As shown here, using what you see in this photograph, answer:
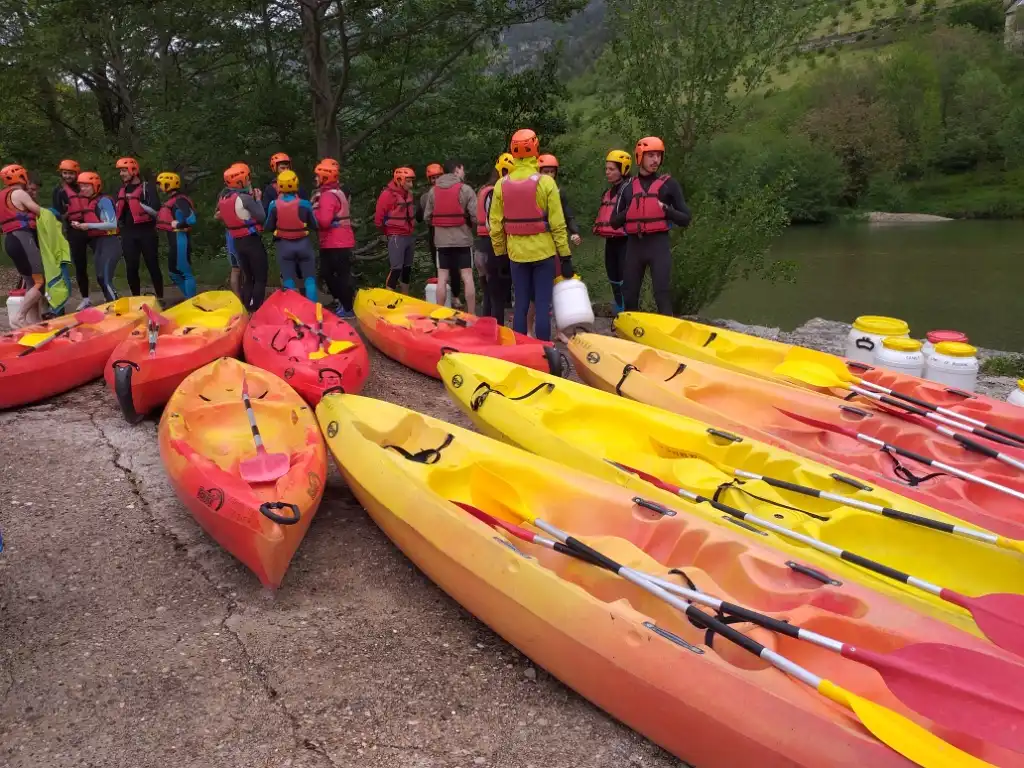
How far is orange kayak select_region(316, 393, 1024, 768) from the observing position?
177 centimetres

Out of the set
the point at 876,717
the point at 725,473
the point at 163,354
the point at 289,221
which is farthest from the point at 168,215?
the point at 876,717

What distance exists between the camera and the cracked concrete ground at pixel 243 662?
2035mm

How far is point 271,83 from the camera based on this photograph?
29.0ft

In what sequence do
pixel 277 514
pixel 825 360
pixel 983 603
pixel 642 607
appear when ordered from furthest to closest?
pixel 825 360 < pixel 277 514 < pixel 642 607 < pixel 983 603

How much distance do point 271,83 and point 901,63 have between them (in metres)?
42.1

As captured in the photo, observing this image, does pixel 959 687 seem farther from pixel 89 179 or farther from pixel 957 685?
pixel 89 179

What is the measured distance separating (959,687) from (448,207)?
4.93 metres

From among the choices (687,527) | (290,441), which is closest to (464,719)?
(687,527)

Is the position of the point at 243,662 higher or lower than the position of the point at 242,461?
lower

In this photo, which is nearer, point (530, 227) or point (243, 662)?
point (243, 662)

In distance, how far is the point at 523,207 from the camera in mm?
4734

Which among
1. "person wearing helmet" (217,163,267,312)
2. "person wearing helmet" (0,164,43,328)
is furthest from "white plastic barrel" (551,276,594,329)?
"person wearing helmet" (0,164,43,328)

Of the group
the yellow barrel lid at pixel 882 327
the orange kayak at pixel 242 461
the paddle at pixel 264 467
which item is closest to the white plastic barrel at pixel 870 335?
the yellow barrel lid at pixel 882 327

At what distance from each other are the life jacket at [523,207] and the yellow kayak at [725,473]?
1.01 meters
